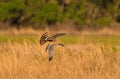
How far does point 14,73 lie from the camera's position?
35.8 ft

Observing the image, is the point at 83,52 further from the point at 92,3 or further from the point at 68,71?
the point at 92,3

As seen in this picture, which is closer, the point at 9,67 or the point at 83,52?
the point at 9,67

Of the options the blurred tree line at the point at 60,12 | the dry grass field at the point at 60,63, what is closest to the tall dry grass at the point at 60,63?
the dry grass field at the point at 60,63

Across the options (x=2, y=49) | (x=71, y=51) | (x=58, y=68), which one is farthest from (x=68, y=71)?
(x=2, y=49)

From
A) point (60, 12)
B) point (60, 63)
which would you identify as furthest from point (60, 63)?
point (60, 12)

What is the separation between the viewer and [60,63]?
1150 centimetres

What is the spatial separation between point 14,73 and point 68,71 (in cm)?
118

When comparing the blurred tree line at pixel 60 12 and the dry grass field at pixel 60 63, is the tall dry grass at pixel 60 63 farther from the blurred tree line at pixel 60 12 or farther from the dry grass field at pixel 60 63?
the blurred tree line at pixel 60 12

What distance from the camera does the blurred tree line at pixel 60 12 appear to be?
3525 centimetres

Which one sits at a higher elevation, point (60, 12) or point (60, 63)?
point (60, 63)

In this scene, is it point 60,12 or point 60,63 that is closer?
point 60,63

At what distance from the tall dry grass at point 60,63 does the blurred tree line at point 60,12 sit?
72.2 ft

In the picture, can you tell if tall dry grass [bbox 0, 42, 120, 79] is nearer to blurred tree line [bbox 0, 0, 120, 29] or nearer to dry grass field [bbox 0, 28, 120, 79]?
dry grass field [bbox 0, 28, 120, 79]

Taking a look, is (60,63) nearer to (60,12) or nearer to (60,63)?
(60,63)
